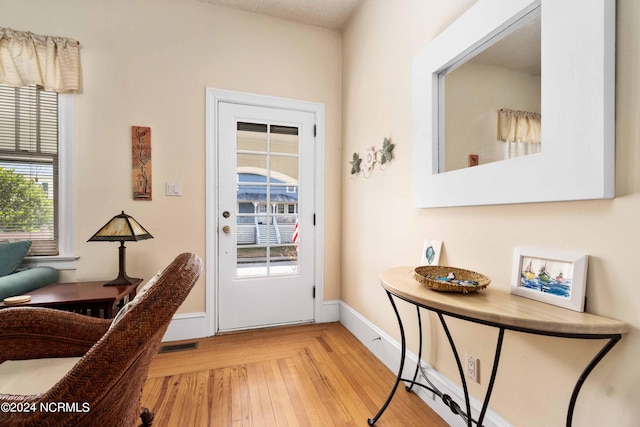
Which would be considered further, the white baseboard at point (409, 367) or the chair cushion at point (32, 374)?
the white baseboard at point (409, 367)

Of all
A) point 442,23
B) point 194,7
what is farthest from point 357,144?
point 194,7

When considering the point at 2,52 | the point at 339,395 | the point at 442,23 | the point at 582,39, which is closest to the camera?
the point at 582,39

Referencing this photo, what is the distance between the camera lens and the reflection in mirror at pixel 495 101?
41.7 inches

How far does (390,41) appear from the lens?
1.97m

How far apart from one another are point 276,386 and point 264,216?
1353mm

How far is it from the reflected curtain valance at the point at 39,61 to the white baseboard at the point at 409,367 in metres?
2.84

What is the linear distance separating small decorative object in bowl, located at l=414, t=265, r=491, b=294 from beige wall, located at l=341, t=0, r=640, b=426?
0.11 metres

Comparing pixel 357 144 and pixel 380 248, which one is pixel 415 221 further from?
pixel 357 144

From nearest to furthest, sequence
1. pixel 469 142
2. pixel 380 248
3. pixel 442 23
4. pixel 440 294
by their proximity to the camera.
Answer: pixel 440 294 < pixel 469 142 < pixel 442 23 < pixel 380 248

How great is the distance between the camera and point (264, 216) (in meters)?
2.57

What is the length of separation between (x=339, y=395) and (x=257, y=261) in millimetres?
1296

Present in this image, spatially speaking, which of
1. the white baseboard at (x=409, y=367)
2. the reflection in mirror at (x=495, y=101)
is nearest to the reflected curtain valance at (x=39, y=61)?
the reflection in mirror at (x=495, y=101)

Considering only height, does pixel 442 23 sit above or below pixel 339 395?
Answer: above

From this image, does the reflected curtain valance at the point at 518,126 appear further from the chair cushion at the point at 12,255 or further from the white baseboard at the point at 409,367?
the chair cushion at the point at 12,255
